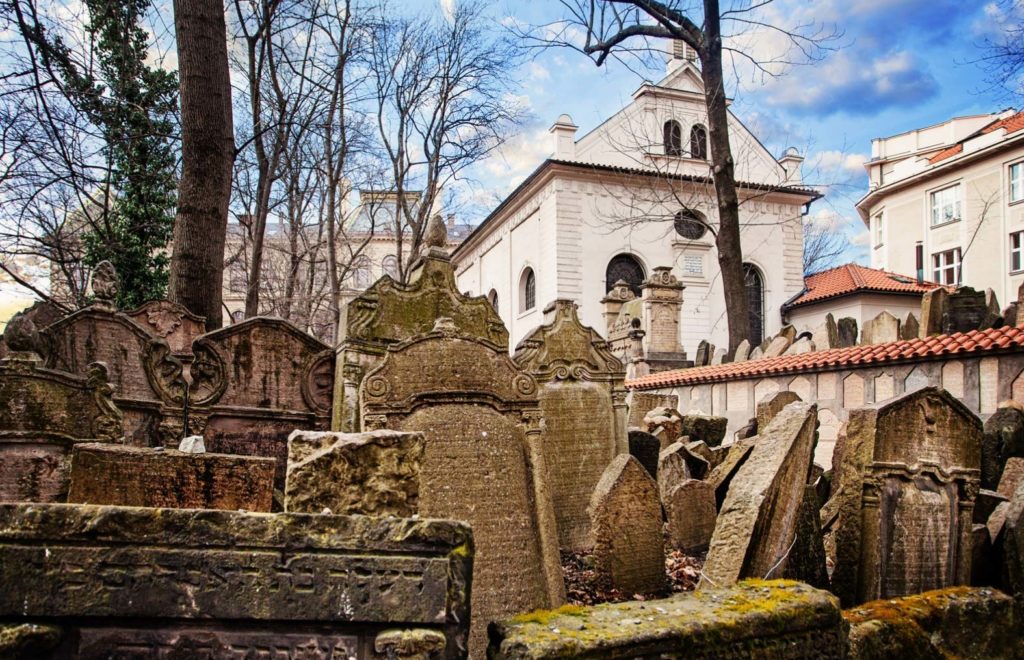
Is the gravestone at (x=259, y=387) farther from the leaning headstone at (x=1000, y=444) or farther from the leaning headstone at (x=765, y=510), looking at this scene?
the leaning headstone at (x=1000, y=444)

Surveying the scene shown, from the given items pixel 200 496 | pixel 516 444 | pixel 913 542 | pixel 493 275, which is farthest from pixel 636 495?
pixel 493 275

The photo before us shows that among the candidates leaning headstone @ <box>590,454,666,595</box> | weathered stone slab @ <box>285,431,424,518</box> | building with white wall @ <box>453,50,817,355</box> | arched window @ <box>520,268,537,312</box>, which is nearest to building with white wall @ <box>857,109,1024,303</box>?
building with white wall @ <box>453,50,817,355</box>

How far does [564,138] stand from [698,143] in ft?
20.9

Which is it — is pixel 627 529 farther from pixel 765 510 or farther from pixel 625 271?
pixel 625 271

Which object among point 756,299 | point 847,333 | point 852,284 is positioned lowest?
point 847,333

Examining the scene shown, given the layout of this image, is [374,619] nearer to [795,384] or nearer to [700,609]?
[700,609]

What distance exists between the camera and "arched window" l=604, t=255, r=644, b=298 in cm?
2528

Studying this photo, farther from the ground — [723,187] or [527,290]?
[723,187]

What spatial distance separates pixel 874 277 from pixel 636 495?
24.1 meters

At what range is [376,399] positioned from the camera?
3871mm

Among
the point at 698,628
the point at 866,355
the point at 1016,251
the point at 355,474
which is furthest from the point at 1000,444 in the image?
the point at 1016,251

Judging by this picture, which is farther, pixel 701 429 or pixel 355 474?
pixel 701 429

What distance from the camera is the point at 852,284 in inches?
962

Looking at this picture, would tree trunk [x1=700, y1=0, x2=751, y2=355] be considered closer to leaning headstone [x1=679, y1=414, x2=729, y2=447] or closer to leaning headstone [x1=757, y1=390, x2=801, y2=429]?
leaning headstone [x1=757, y1=390, x2=801, y2=429]
